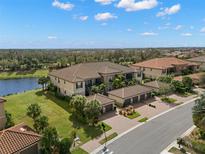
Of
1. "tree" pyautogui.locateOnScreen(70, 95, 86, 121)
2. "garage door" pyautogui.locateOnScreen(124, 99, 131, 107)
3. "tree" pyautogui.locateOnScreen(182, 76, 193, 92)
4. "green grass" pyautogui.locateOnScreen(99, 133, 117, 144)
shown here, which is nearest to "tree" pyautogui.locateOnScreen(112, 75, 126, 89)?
"garage door" pyautogui.locateOnScreen(124, 99, 131, 107)

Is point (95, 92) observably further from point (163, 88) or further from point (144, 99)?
point (163, 88)

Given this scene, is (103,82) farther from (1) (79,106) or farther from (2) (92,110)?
(2) (92,110)

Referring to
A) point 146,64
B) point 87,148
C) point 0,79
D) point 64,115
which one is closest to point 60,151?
point 87,148

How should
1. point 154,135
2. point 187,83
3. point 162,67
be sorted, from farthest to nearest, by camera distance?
1. point 162,67
2. point 187,83
3. point 154,135

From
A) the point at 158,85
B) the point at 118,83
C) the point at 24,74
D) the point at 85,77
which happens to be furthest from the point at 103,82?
the point at 24,74

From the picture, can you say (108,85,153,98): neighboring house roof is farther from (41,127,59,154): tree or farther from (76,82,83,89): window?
(41,127,59,154): tree
